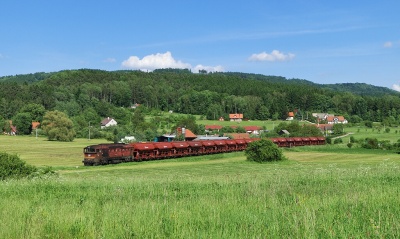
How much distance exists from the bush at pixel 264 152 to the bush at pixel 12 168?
38.5m

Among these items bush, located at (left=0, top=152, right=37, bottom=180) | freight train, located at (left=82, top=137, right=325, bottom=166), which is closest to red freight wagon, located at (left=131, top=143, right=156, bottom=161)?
freight train, located at (left=82, top=137, right=325, bottom=166)

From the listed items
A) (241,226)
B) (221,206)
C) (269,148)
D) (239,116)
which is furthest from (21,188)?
(239,116)

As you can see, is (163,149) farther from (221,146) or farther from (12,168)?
(12,168)

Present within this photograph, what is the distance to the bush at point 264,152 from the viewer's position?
2402 inches

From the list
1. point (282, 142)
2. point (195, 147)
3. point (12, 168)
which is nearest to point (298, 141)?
point (282, 142)

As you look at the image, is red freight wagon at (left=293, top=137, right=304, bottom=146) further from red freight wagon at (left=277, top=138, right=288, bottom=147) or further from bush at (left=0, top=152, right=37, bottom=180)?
bush at (left=0, top=152, right=37, bottom=180)

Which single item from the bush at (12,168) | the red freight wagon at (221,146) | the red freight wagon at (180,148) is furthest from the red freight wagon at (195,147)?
the bush at (12,168)

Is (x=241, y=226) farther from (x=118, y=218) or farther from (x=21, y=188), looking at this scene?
(x=21, y=188)

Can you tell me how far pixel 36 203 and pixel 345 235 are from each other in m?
8.65

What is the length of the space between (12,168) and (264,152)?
4013 centimetres

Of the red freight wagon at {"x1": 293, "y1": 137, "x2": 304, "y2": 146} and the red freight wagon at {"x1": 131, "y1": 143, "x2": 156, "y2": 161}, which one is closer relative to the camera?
the red freight wagon at {"x1": 131, "y1": 143, "x2": 156, "y2": 161}

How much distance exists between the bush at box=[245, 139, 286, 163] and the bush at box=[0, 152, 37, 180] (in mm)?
38549

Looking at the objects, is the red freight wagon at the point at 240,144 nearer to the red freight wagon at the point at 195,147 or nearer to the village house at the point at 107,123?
the red freight wagon at the point at 195,147

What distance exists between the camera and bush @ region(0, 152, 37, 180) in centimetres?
2722
